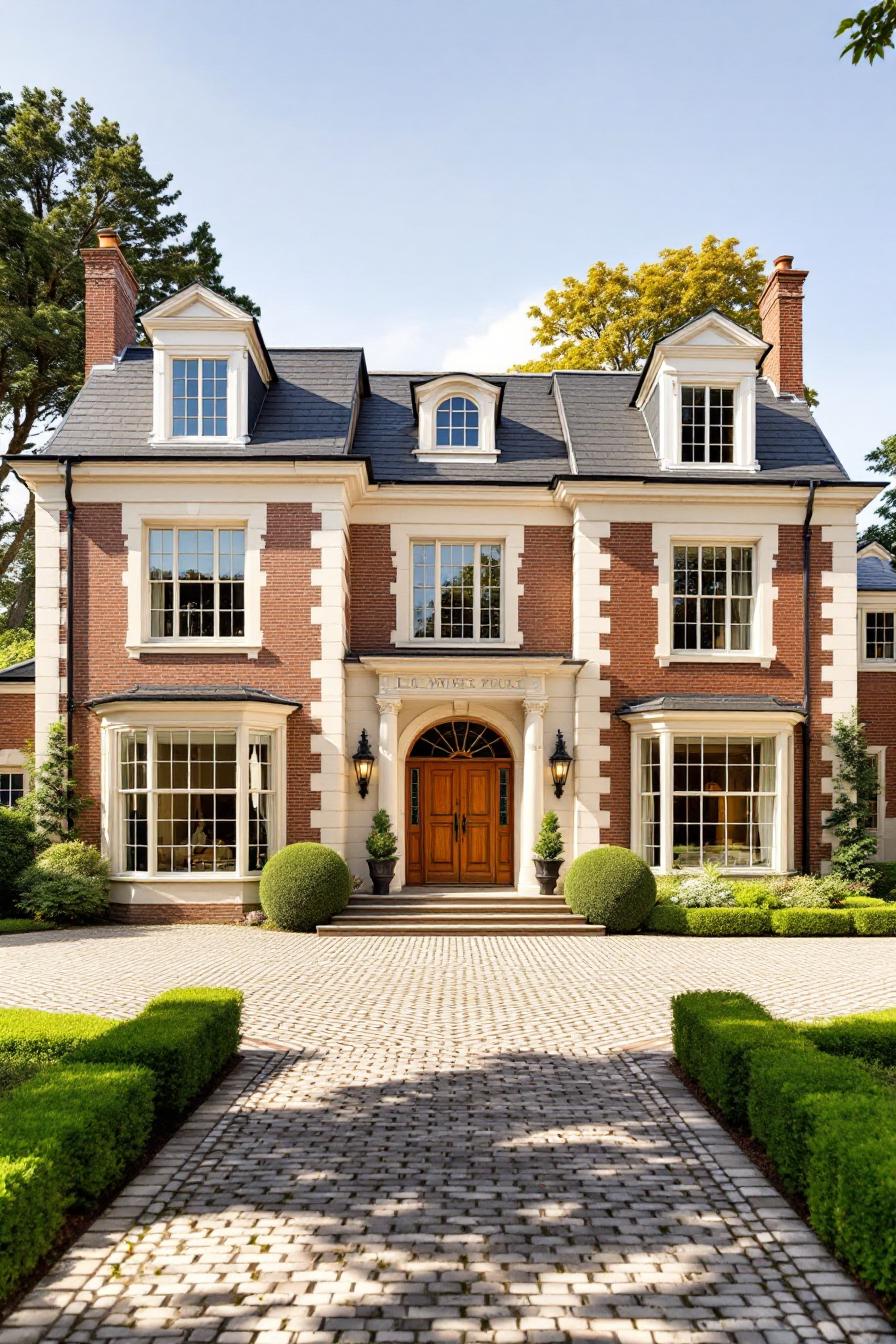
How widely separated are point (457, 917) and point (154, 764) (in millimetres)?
5825

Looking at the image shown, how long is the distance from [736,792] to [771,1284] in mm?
14161

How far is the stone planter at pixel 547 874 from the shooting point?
695 inches

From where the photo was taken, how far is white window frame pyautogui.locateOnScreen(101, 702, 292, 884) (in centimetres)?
1703

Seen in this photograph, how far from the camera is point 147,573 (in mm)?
18141

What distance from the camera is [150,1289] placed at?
454 cm

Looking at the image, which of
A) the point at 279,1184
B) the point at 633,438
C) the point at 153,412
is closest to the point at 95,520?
the point at 153,412

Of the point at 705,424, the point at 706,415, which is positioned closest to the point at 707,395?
the point at 706,415

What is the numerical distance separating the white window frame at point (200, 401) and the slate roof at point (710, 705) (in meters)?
8.95

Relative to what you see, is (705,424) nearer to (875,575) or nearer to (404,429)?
(875,575)

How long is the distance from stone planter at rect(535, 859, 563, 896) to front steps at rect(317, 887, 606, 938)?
360 mm

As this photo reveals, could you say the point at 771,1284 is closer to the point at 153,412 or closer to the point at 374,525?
the point at 374,525

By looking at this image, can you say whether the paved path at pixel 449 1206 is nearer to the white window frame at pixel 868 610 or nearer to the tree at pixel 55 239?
the white window frame at pixel 868 610

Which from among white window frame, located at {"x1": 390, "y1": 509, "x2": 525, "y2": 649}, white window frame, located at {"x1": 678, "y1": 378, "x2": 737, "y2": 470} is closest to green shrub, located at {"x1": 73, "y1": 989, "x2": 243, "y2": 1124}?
white window frame, located at {"x1": 390, "y1": 509, "x2": 525, "y2": 649}

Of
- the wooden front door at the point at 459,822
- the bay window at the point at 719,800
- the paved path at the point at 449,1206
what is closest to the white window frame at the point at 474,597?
the wooden front door at the point at 459,822
